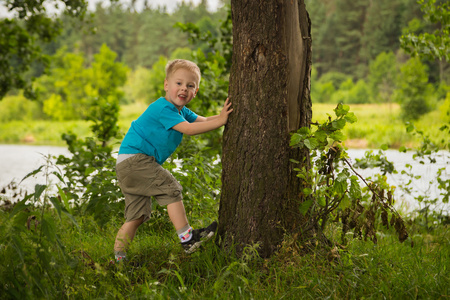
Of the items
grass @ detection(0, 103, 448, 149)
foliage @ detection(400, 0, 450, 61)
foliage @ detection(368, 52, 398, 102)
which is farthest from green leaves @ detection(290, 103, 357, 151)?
foliage @ detection(368, 52, 398, 102)

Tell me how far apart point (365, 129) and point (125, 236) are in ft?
65.5

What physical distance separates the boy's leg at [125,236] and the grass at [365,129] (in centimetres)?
893

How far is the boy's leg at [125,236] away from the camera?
2.94m

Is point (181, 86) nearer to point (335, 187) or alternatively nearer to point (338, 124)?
point (338, 124)

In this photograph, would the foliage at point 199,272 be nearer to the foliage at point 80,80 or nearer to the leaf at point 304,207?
the leaf at point 304,207

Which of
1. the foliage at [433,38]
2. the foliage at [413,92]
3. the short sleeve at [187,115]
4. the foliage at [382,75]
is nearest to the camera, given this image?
the short sleeve at [187,115]

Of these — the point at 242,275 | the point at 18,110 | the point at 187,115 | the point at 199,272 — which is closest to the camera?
the point at 242,275

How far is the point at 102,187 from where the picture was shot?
13.1ft

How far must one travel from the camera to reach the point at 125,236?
303cm

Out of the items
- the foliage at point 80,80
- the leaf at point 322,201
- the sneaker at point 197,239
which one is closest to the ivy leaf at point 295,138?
the leaf at point 322,201

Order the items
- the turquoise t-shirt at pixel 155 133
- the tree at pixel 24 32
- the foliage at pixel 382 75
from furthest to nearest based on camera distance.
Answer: the foliage at pixel 382 75 < the tree at pixel 24 32 < the turquoise t-shirt at pixel 155 133

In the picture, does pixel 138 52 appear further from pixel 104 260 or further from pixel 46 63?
pixel 104 260

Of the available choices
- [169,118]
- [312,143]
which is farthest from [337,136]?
[169,118]

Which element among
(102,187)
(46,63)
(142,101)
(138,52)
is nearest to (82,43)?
(138,52)
